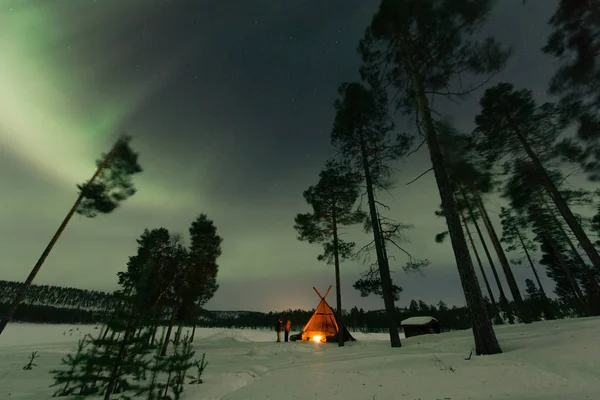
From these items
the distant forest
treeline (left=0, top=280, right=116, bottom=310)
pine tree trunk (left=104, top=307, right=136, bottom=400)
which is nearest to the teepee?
the distant forest

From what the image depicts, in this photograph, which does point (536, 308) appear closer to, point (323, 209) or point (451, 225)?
point (323, 209)

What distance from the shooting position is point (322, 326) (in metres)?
19.8

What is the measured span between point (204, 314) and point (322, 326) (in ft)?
196

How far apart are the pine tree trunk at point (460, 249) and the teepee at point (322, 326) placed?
14.8 metres

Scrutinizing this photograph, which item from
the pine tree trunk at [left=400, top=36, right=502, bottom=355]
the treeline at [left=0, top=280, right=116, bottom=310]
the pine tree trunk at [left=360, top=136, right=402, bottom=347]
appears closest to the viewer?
the pine tree trunk at [left=400, top=36, right=502, bottom=355]

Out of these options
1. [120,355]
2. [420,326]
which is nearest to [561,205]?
[420,326]

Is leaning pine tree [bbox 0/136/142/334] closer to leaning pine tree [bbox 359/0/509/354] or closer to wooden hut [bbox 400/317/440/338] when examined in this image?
leaning pine tree [bbox 359/0/509/354]

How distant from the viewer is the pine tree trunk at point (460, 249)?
5859 millimetres

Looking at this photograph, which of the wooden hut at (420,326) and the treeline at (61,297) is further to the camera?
the treeline at (61,297)

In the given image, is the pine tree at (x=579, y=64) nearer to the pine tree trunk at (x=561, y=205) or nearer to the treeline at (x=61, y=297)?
the pine tree trunk at (x=561, y=205)

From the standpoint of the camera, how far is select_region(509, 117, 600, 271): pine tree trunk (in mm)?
10969

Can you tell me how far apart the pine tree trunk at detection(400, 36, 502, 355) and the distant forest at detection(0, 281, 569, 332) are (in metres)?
8.05

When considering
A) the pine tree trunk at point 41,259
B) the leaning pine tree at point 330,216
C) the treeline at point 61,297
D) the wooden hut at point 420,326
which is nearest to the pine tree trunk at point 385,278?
the leaning pine tree at point 330,216

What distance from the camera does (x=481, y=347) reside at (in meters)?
5.79
